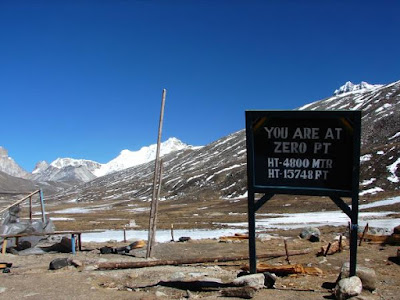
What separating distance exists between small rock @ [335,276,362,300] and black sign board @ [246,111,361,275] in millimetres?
533

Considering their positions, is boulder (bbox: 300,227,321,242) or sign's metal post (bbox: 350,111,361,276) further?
boulder (bbox: 300,227,321,242)

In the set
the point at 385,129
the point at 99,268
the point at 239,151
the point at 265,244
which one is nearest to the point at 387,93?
the point at 385,129

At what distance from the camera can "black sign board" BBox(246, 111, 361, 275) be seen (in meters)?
11.9

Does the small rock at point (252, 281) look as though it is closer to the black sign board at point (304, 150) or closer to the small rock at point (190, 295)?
the small rock at point (190, 295)

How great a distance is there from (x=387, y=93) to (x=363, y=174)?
9029 cm

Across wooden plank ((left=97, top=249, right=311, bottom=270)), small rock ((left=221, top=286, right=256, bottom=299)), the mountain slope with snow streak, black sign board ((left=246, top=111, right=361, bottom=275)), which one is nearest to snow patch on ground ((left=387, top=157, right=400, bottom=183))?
the mountain slope with snow streak

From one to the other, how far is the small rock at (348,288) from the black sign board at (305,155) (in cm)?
53

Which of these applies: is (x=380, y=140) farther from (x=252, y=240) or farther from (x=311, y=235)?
(x=252, y=240)

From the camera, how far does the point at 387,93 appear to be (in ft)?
552

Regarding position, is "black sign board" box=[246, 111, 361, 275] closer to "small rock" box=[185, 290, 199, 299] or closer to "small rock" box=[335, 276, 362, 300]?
"small rock" box=[335, 276, 362, 300]

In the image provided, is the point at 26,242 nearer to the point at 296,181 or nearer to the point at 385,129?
the point at 296,181

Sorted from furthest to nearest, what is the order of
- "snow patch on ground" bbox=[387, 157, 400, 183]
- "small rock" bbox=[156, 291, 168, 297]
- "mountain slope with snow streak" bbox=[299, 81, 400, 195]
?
"mountain slope with snow streak" bbox=[299, 81, 400, 195]
"snow patch on ground" bbox=[387, 157, 400, 183]
"small rock" bbox=[156, 291, 168, 297]

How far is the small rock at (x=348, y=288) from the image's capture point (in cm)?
1062

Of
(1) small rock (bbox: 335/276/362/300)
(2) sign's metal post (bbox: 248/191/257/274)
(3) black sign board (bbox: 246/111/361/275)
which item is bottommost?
(1) small rock (bbox: 335/276/362/300)
